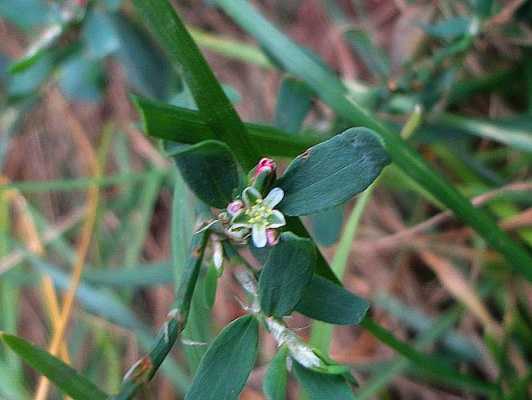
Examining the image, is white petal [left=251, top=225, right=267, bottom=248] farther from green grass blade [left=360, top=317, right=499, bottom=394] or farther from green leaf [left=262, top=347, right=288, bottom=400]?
green grass blade [left=360, top=317, right=499, bottom=394]

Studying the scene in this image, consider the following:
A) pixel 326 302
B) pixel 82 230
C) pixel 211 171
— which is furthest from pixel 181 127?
pixel 82 230

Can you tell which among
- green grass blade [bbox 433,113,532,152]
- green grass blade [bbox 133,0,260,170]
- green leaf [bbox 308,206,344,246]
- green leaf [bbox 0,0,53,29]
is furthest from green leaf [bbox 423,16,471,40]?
green leaf [bbox 0,0,53,29]

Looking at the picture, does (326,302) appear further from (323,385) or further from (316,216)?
(316,216)

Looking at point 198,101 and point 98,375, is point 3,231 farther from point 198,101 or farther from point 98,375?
point 198,101

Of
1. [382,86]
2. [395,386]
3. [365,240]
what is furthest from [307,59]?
[395,386]

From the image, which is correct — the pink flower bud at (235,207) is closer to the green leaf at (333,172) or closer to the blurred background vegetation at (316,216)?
the green leaf at (333,172)
